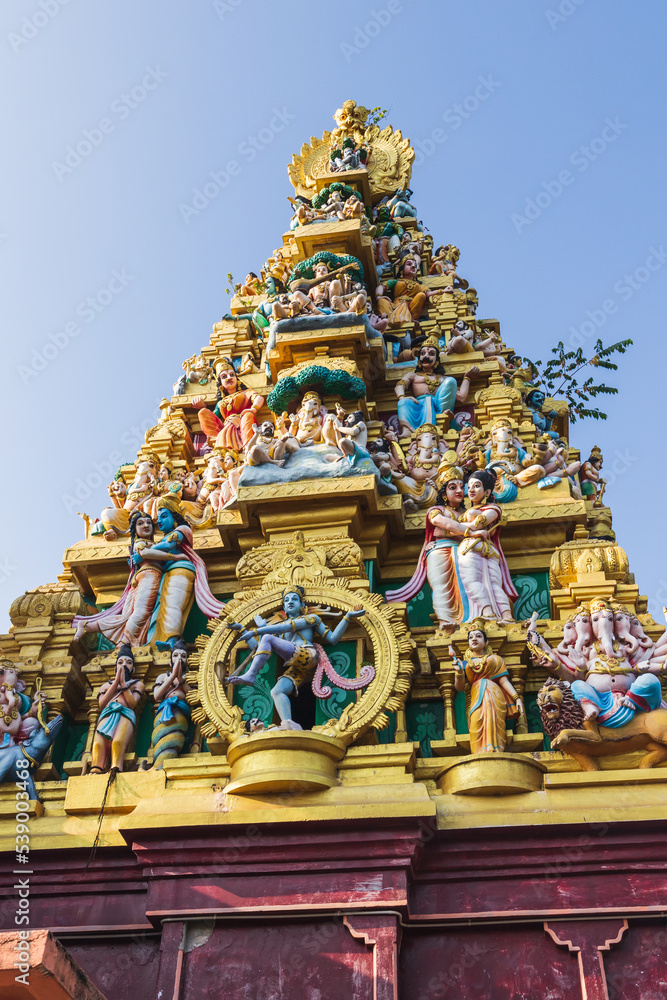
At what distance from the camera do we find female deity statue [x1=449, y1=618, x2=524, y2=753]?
35.0ft

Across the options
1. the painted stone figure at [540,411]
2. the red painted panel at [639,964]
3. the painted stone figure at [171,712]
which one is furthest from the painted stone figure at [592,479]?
the red painted panel at [639,964]

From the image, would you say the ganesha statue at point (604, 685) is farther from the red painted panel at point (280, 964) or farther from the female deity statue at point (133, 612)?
the female deity statue at point (133, 612)

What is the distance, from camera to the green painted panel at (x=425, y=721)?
38.2 feet

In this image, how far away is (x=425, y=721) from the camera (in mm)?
11805

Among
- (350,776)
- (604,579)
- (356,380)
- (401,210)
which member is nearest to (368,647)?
(350,776)

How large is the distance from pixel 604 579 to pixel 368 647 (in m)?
2.61

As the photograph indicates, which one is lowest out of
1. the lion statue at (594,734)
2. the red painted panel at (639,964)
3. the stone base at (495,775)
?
the red painted panel at (639,964)

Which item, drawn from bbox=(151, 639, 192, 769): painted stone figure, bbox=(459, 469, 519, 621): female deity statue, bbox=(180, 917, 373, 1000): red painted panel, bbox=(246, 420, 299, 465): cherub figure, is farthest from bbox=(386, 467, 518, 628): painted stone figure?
bbox=(180, 917, 373, 1000): red painted panel

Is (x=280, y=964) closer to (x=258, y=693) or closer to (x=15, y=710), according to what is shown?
(x=258, y=693)

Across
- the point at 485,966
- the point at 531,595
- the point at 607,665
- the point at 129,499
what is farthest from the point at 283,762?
the point at 129,499

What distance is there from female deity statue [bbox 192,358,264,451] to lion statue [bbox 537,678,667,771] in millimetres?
6746

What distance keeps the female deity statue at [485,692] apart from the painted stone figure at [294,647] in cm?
98

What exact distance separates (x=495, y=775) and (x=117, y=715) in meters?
3.98

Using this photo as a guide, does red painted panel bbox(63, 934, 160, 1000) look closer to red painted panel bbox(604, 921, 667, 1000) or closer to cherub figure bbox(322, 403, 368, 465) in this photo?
red painted panel bbox(604, 921, 667, 1000)
